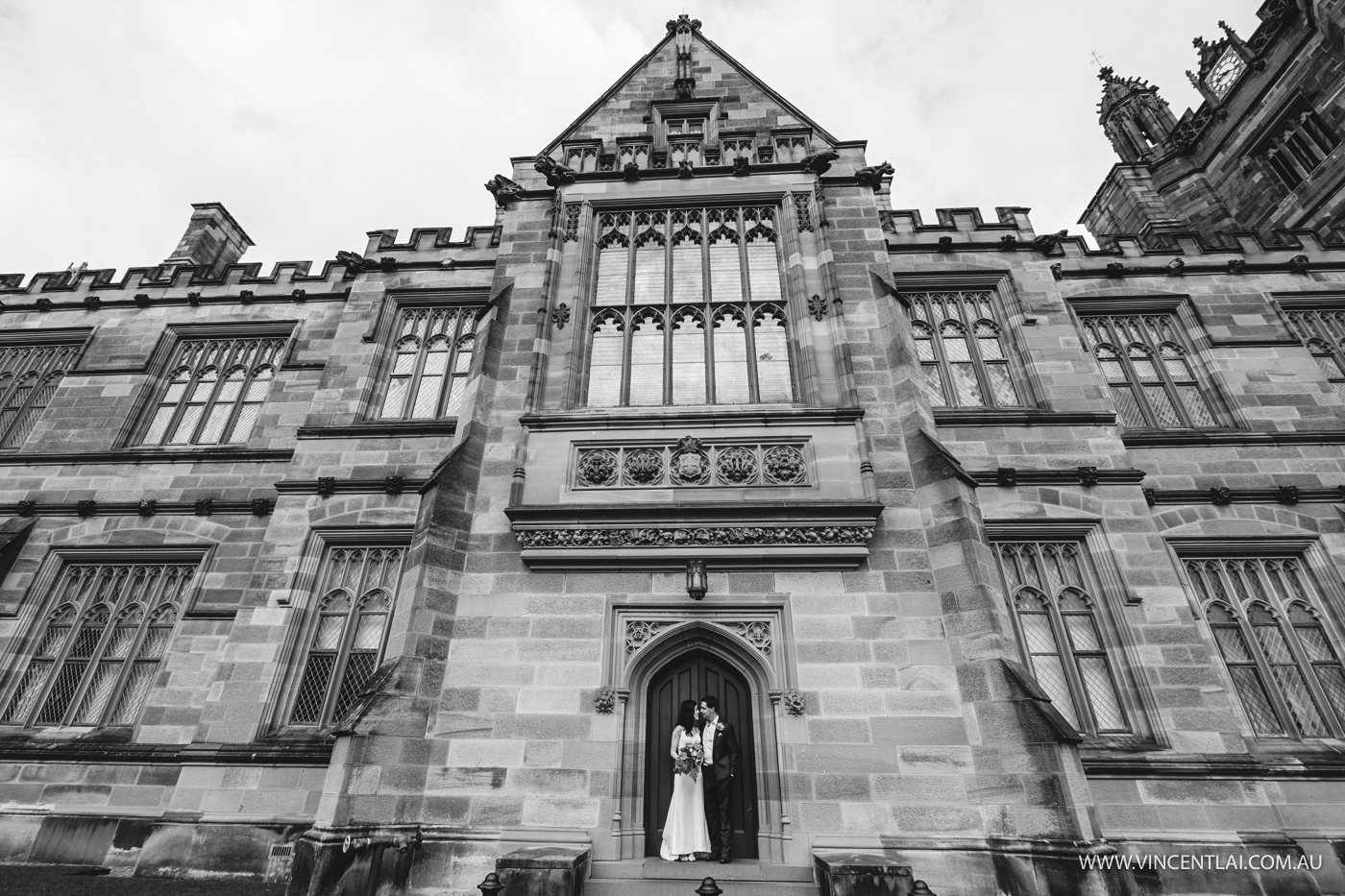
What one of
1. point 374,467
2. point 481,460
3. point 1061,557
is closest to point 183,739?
point 374,467

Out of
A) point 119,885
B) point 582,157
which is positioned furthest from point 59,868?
point 582,157

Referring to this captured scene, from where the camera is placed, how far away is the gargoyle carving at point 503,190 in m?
11.9

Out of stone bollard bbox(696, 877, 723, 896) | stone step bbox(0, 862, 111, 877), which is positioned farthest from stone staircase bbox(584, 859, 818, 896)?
stone step bbox(0, 862, 111, 877)

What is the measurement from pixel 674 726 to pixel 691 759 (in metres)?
0.72

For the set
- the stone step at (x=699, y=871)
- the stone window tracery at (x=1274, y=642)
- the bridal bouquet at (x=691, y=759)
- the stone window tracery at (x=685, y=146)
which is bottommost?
the stone step at (x=699, y=871)

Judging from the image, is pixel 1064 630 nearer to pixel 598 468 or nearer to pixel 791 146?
pixel 598 468

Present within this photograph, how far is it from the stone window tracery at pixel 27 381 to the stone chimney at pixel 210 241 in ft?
9.81

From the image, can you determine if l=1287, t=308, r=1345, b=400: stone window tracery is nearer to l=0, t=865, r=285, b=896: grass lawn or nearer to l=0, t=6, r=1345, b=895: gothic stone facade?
l=0, t=6, r=1345, b=895: gothic stone facade

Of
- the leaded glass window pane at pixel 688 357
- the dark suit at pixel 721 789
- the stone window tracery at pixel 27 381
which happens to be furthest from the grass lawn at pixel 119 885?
the stone window tracery at pixel 27 381

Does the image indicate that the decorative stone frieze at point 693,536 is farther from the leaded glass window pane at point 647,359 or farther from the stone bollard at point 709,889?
the stone bollard at point 709,889

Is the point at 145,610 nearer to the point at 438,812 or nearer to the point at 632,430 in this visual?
the point at 438,812

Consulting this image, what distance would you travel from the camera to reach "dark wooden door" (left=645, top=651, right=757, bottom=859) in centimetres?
712

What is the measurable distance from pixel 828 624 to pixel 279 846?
724 cm

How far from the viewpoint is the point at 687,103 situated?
13.5 metres
